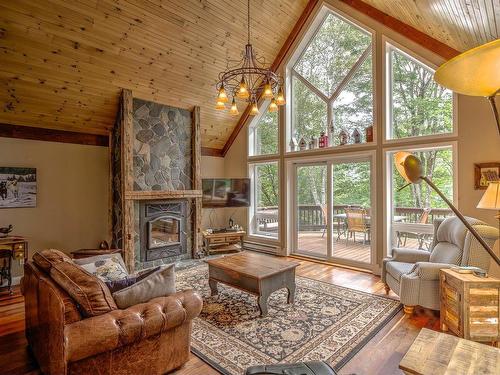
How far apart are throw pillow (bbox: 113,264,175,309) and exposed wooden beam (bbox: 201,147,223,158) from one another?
16.2ft

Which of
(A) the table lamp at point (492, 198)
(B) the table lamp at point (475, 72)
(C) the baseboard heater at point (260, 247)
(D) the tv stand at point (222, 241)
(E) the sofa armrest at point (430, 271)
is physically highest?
(B) the table lamp at point (475, 72)

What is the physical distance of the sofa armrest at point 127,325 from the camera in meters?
1.74

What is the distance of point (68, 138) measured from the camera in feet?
16.5

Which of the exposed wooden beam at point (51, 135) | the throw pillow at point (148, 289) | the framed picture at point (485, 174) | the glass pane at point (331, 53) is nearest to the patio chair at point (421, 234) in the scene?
the framed picture at point (485, 174)

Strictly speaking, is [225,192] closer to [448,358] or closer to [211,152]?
[211,152]

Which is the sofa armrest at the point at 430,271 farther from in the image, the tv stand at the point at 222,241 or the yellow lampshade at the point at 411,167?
the tv stand at the point at 222,241

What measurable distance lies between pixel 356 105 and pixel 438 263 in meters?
3.08

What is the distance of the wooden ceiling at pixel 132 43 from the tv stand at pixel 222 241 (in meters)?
2.88

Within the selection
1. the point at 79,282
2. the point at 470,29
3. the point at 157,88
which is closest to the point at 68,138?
the point at 157,88

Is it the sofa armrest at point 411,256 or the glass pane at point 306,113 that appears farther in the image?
the glass pane at point 306,113

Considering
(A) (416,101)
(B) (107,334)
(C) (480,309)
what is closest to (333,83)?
(A) (416,101)

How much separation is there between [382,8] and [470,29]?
5.77 ft

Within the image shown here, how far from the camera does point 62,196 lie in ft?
16.2

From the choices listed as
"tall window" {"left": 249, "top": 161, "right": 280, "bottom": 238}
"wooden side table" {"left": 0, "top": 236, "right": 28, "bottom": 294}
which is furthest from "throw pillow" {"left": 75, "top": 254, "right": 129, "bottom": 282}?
"tall window" {"left": 249, "top": 161, "right": 280, "bottom": 238}
